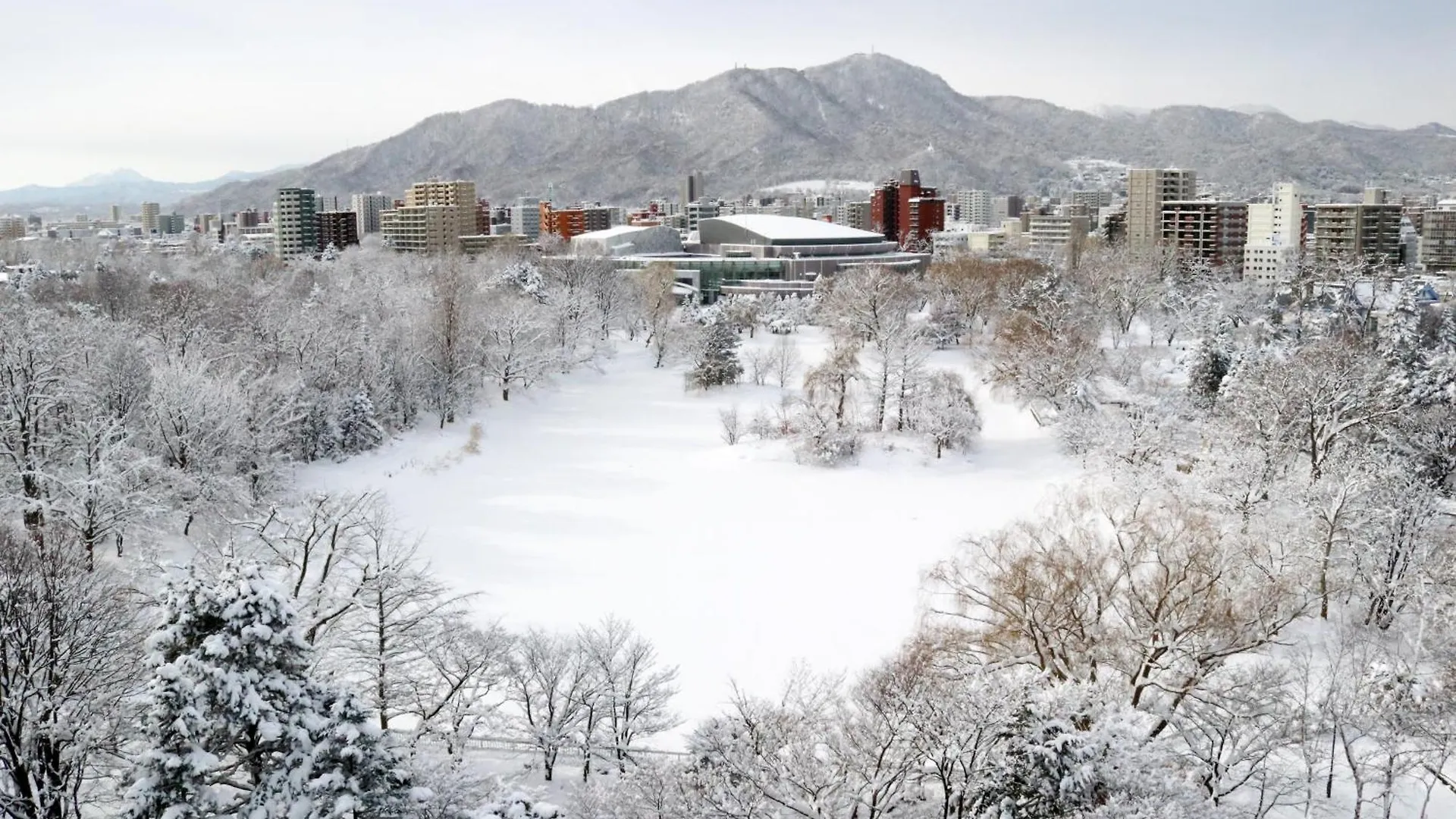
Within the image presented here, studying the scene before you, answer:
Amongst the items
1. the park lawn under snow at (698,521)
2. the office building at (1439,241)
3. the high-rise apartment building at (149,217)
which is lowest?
the park lawn under snow at (698,521)

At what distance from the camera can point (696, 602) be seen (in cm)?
2120

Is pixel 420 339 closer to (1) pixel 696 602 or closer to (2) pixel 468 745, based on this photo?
(1) pixel 696 602

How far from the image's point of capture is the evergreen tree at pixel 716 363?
139ft

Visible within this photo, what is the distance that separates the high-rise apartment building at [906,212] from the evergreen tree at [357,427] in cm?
7984

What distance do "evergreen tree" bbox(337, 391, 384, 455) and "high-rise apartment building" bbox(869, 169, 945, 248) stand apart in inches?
3143

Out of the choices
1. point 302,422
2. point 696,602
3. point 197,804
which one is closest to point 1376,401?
point 696,602

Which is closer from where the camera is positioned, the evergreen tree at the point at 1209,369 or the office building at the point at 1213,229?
the evergreen tree at the point at 1209,369

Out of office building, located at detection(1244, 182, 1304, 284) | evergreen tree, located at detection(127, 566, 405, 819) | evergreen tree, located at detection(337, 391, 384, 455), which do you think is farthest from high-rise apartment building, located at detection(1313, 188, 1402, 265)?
evergreen tree, located at detection(127, 566, 405, 819)

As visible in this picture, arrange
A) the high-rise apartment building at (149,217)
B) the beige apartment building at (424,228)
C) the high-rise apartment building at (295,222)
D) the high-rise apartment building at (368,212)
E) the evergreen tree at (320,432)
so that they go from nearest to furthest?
1. the evergreen tree at (320,432)
2. the beige apartment building at (424,228)
3. the high-rise apartment building at (295,222)
4. the high-rise apartment building at (368,212)
5. the high-rise apartment building at (149,217)

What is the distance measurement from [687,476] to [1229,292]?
33.5 metres

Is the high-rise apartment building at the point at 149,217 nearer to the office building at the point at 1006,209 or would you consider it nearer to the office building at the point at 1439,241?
the office building at the point at 1006,209

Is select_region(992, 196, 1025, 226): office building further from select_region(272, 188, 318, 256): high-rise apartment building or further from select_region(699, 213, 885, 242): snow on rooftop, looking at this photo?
select_region(272, 188, 318, 256): high-rise apartment building

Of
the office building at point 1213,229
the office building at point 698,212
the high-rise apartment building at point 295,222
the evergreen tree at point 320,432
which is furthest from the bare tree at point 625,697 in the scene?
the office building at point 698,212

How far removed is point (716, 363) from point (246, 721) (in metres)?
33.1
